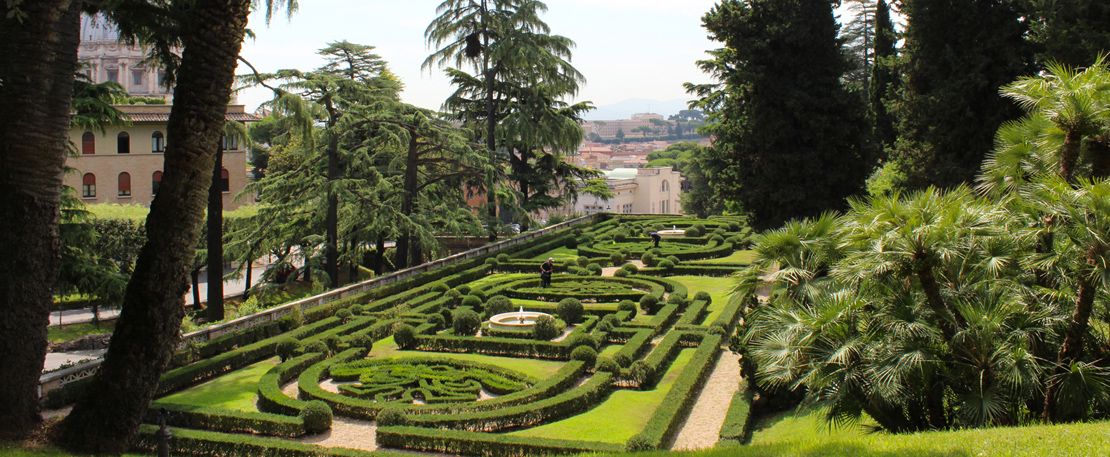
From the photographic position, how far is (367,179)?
1066 inches

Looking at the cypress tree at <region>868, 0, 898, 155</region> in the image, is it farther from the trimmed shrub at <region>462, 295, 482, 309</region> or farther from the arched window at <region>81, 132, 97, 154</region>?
the arched window at <region>81, 132, 97, 154</region>

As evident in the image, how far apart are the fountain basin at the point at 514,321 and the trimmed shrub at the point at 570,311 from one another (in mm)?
707

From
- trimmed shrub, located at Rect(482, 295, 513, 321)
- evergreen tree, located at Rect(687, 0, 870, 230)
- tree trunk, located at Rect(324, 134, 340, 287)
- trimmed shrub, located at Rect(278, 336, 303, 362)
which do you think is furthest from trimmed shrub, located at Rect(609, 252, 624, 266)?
trimmed shrub, located at Rect(278, 336, 303, 362)

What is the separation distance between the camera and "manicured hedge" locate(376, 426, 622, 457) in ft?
36.7

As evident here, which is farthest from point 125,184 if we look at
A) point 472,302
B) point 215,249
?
point 472,302

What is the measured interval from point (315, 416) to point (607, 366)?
227 inches

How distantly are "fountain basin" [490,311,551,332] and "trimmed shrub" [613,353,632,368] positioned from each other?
347 cm

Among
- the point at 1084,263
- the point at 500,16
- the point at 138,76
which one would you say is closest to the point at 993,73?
the point at 1084,263

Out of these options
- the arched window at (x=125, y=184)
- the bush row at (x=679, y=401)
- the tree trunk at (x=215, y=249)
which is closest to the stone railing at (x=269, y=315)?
the tree trunk at (x=215, y=249)

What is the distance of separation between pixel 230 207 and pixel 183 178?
34.9 m

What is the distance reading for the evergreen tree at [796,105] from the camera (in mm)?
25125

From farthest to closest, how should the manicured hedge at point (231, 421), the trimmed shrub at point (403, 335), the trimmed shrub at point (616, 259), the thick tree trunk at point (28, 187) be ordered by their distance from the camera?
the trimmed shrub at point (616, 259) → the trimmed shrub at point (403, 335) → the manicured hedge at point (231, 421) → the thick tree trunk at point (28, 187)

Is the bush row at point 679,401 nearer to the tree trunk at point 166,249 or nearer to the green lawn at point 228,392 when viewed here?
the tree trunk at point 166,249

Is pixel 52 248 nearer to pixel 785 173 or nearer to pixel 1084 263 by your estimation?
pixel 1084 263
